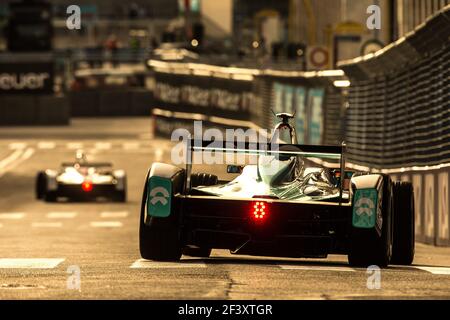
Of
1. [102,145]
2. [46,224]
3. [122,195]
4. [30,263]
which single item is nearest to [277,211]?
[30,263]

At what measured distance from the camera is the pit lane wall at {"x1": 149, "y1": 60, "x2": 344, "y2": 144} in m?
30.8

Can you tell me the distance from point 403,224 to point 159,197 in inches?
84.7

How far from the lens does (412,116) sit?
22.5 meters

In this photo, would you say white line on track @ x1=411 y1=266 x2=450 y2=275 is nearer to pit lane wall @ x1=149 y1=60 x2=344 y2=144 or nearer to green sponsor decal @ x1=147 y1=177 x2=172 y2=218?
green sponsor decal @ x1=147 y1=177 x2=172 y2=218

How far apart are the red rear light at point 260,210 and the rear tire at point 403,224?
4.32ft

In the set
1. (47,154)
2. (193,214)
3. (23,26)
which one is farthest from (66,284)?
(23,26)

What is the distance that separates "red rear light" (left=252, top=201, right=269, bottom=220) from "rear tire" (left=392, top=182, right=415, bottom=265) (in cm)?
132

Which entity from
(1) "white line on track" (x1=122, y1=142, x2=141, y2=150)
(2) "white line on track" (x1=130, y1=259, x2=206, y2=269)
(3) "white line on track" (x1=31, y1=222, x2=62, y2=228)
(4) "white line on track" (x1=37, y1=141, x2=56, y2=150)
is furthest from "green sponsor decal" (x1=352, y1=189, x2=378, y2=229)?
(4) "white line on track" (x1=37, y1=141, x2=56, y2=150)

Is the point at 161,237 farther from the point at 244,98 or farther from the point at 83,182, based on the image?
the point at 244,98

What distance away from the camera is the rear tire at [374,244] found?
1298 centimetres

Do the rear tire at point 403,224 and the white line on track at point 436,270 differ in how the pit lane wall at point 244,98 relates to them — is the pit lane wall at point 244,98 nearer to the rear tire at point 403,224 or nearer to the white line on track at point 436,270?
the rear tire at point 403,224

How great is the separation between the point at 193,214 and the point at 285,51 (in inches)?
1788
